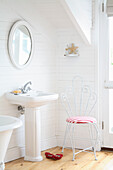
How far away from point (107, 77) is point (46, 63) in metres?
1.00

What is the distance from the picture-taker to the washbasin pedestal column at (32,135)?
12.1ft

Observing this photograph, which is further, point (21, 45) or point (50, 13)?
point (50, 13)

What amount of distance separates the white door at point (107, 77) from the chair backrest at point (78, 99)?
0.21m

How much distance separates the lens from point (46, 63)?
4.35 meters

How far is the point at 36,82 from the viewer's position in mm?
4148

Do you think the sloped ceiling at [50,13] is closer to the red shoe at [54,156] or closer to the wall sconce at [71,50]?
the wall sconce at [71,50]

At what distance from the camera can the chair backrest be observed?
4.30 metres

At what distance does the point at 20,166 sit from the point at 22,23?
197 centimetres

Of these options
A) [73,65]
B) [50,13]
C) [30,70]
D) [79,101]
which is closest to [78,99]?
[79,101]

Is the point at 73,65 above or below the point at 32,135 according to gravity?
above

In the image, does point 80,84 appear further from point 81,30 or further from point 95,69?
point 81,30

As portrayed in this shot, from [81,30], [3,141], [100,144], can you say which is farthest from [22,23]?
[100,144]

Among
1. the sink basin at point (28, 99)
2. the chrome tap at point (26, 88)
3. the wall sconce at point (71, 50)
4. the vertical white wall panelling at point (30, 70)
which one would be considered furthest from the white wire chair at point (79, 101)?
the sink basin at point (28, 99)

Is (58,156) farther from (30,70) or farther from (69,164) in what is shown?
(30,70)
